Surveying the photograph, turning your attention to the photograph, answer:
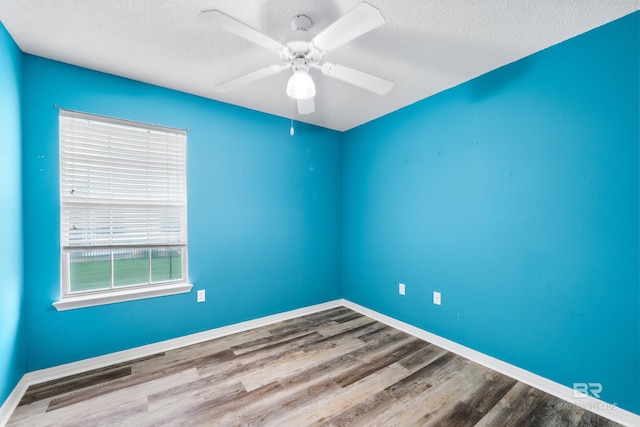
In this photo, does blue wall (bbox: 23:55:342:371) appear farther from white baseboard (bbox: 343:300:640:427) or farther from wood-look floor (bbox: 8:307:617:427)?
white baseboard (bbox: 343:300:640:427)

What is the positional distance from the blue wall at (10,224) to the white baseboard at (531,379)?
10.3ft

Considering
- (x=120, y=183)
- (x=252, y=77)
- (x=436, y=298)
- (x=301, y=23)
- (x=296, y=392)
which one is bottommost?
(x=296, y=392)

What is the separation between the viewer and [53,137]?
207 centimetres

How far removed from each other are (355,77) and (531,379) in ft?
8.25

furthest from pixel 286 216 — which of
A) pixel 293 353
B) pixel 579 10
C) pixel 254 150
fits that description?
pixel 579 10

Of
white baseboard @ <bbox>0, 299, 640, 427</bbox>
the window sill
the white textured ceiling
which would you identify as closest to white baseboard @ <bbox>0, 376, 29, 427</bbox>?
white baseboard @ <bbox>0, 299, 640, 427</bbox>

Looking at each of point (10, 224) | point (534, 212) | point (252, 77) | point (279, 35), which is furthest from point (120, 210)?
point (534, 212)

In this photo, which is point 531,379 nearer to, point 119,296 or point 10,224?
point 119,296

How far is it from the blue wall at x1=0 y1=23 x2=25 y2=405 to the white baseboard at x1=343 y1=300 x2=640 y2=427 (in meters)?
3.14

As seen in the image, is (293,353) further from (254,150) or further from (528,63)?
(528,63)

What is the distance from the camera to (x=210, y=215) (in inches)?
108

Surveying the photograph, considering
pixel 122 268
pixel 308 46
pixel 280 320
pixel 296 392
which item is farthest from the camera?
pixel 280 320

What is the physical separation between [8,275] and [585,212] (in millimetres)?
3785

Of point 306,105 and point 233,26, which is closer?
point 233,26
